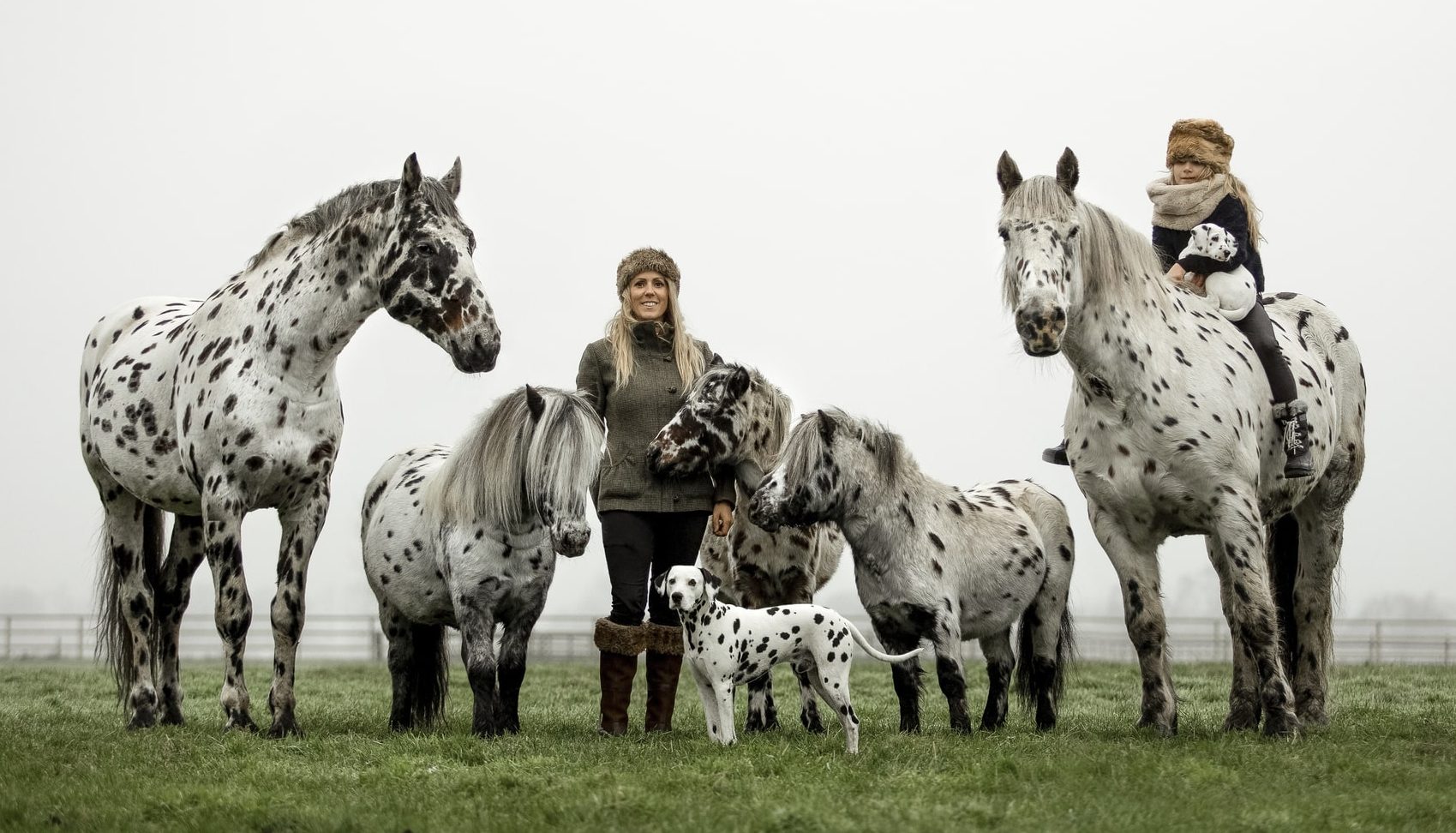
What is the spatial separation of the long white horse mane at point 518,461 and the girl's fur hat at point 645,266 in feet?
3.47

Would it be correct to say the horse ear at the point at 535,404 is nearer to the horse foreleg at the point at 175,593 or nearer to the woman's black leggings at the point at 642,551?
the woman's black leggings at the point at 642,551

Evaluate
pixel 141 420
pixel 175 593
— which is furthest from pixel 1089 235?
pixel 175 593

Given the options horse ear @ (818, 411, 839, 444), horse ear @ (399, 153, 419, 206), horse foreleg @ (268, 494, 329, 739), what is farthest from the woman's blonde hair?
horse foreleg @ (268, 494, 329, 739)

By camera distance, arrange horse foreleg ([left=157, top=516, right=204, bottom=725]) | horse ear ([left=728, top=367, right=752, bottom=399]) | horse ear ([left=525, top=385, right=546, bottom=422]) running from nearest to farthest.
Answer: horse ear ([left=525, top=385, right=546, bottom=422])
horse ear ([left=728, top=367, right=752, bottom=399])
horse foreleg ([left=157, top=516, right=204, bottom=725])

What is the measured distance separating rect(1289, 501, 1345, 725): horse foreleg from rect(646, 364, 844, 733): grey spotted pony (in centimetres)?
328

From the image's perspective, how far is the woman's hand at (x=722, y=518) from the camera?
8219 mm

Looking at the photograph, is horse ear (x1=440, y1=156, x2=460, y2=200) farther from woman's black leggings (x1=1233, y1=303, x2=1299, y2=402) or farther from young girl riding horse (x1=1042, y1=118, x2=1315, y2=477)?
woman's black leggings (x1=1233, y1=303, x2=1299, y2=402)

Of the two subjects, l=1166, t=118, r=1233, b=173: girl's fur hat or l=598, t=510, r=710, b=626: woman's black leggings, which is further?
l=1166, t=118, r=1233, b=173: girl's fur hat

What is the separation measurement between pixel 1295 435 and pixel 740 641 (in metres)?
3.52

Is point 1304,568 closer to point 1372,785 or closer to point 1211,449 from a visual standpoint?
point 1211,449

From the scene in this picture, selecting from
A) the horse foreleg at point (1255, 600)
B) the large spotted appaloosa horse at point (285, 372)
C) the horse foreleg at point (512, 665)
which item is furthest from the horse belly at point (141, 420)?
the horse foreleg at point (1255, 600)

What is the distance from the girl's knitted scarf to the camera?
8891 millimetres

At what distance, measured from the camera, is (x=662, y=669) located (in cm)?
831

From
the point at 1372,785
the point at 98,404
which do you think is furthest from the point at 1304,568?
the point at 98,404
